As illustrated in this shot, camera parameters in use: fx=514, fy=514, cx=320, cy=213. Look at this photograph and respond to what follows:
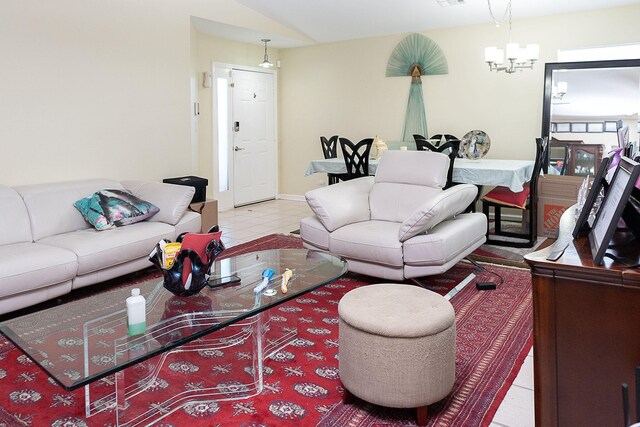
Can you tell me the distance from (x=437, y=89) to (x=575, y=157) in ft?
6.22

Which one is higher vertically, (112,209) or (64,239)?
(112,209)

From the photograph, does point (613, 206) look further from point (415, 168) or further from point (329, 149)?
point (329, 149)

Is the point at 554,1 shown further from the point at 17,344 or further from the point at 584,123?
the point at 17,344

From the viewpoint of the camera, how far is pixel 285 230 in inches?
231

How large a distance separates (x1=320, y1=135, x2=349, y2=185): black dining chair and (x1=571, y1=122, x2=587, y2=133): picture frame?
2584 mm

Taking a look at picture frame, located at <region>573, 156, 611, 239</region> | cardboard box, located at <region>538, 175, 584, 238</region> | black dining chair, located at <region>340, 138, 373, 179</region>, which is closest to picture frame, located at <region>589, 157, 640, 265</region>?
picture frame, located at <region>573, 156, 611, 239</region>

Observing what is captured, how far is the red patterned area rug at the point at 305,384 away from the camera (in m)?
2.08

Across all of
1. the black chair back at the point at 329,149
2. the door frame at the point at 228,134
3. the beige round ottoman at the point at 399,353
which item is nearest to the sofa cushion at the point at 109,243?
the beige round ottoman at the point at 399,353

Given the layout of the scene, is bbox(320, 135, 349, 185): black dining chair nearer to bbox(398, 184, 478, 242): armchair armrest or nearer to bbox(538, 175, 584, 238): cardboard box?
bbox(538, 175, 584, 238): cardboard box

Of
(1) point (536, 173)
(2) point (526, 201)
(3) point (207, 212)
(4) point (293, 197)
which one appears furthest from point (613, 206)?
(4) point (293, 197)

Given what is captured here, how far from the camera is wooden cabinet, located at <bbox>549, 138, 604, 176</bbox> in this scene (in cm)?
566

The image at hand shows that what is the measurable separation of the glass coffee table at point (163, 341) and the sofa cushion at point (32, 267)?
0.80 meters

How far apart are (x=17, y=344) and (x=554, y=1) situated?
18.9 ft

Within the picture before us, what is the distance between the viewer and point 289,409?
2.14 meters
